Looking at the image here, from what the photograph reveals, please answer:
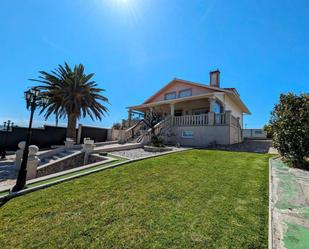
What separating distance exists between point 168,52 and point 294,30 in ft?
26.1

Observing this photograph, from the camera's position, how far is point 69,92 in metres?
14.5

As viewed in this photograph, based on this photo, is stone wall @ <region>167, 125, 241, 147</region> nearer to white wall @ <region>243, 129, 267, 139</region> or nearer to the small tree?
the small tree

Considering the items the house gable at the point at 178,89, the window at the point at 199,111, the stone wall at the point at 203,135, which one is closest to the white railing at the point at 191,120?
the stone wall at the point at 203,135

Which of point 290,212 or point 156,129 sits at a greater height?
point 156,129

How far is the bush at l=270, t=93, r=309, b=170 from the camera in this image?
22.6ft

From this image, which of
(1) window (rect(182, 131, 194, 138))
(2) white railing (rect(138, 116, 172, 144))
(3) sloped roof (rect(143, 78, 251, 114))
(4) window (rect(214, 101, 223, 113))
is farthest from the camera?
(4) window (rect(214, 101, 223, 113))

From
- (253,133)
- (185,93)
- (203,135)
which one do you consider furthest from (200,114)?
(253,133)

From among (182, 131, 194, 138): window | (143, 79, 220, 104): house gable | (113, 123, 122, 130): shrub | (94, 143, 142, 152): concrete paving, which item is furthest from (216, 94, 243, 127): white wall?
(113, 123, 122, 130): shrub

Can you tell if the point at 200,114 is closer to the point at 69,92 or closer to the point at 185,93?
the point at 185,93

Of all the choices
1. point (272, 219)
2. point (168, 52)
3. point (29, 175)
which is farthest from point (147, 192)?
point (168, 52)

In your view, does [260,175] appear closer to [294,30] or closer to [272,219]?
[272,219]

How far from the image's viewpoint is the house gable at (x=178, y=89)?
16.2 metres

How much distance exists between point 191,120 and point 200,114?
1360mm

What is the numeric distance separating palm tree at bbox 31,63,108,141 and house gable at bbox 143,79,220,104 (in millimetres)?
7291
